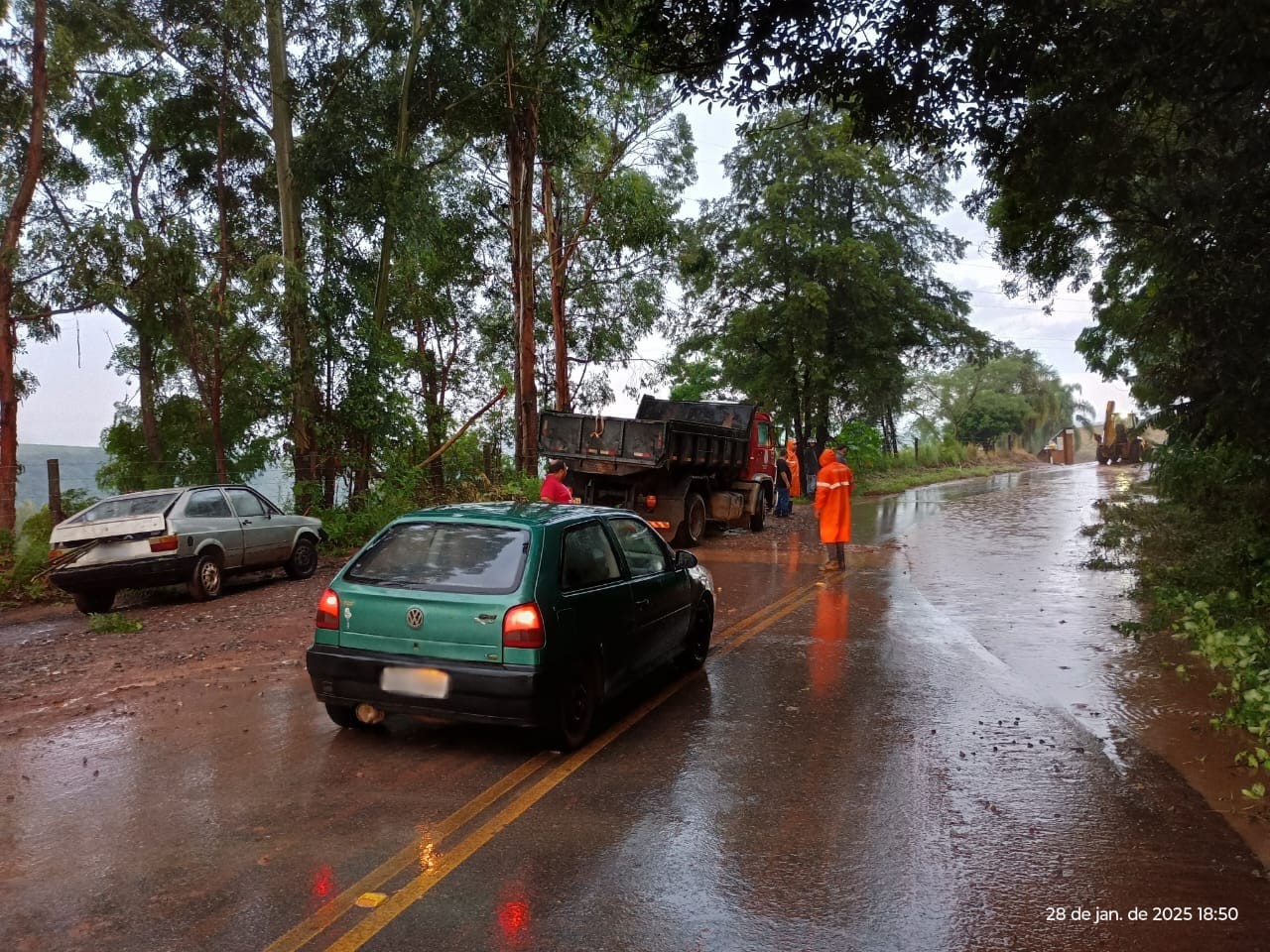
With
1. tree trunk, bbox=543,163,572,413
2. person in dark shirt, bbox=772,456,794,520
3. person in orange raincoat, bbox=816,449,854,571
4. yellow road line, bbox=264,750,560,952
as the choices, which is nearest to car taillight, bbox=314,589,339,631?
yellow road line, bbox=264,750,560,952

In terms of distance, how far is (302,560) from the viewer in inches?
514

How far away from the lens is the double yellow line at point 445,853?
3.36m

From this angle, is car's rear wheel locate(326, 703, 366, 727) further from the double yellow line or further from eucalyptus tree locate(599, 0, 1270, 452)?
eucalyptus tree locate(599, 0, 1270, 452)

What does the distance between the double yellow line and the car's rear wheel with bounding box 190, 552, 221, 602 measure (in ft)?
23.0

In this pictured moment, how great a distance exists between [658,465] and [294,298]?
22.8 ft

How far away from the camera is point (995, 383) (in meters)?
66.1

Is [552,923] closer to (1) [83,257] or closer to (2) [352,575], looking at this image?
(2) [352,575]

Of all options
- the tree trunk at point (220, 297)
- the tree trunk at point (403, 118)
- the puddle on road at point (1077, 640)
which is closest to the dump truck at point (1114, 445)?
the puddle on road at point (1077, 640)

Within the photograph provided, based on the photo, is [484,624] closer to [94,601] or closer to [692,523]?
[94,601]

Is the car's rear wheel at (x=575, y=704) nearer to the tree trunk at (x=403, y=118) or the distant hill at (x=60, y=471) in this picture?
the distant hill at (x=60, y=471)

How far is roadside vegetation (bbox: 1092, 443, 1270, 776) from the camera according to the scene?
6370 millimetres

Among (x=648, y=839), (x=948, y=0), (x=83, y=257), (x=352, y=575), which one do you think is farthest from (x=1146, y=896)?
(x=83, y=257)

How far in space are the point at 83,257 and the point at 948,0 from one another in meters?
15.3

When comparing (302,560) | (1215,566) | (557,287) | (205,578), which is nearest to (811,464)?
(557,287)
